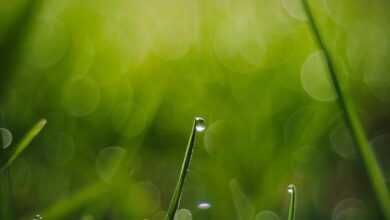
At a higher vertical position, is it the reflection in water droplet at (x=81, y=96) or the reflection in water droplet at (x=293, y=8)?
the reflection in water droplet at (x=293, y=8)


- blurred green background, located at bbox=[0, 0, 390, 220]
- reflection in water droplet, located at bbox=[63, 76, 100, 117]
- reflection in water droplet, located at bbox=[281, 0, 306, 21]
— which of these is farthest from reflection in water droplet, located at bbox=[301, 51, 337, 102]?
reflection in water droplet, located at bbox=[63, 76, 100, 117]

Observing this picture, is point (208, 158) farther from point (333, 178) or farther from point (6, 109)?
point (6, 109)

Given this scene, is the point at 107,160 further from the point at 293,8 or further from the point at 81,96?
the point at 293,8

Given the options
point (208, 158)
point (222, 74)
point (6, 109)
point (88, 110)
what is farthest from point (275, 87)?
point (6, 109)

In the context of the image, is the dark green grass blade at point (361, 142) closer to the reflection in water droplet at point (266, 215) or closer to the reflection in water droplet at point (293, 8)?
the reflection in water droplet at point (266, 215)

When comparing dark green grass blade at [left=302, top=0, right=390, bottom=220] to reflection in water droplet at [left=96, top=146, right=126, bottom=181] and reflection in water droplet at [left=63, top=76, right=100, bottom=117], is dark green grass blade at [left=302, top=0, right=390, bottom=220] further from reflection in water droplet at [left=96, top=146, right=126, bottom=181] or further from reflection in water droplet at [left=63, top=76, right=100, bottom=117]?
reflection in water droplet at [left=63, top=76, right=100, bottom=117]

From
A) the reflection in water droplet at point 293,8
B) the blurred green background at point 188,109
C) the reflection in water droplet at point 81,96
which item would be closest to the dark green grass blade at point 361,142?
the blurred green background at point 188,109
